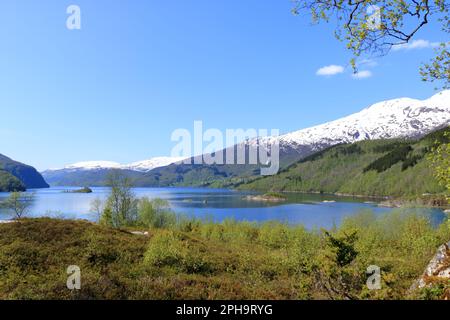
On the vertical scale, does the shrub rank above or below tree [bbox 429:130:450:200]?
below

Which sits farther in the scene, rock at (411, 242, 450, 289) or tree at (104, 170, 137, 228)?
tree at (104, 170, 137, 228)

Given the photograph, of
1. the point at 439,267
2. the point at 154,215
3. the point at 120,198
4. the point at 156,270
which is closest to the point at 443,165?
the point at 439,267

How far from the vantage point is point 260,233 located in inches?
2591

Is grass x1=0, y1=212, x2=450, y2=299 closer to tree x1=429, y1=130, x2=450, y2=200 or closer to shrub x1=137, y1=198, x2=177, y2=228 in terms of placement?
tree x1=429, y1=130, x2=450, y2=200

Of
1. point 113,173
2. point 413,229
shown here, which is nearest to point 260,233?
point 413,229

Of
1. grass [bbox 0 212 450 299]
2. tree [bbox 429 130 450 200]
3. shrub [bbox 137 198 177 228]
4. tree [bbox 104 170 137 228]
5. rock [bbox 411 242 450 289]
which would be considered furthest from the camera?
shrub [bbox 137 198 177 228]

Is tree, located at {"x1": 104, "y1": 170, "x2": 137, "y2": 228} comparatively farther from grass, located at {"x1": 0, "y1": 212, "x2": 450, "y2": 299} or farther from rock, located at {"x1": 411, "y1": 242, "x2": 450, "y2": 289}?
rock, located at {"x1": 411, "y1": 242, "x2": 450, "y2": 289}

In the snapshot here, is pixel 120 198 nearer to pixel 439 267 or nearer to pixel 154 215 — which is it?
pixel 154 215

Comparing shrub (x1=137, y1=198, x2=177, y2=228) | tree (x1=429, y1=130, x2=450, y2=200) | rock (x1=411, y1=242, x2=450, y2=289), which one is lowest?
shrub (x1=137, y1=198, x2=177, y2=228)

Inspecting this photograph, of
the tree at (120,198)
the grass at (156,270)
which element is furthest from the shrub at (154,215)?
the grass at (156,270)

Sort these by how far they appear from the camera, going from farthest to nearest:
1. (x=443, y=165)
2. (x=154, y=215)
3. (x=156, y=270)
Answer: (x=154, y=215)
(x=156, y=270)
(x=443, y=165)

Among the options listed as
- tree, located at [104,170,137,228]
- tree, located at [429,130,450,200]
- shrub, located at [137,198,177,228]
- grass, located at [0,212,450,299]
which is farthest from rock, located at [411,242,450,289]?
tree, located at [104,170,137,228]

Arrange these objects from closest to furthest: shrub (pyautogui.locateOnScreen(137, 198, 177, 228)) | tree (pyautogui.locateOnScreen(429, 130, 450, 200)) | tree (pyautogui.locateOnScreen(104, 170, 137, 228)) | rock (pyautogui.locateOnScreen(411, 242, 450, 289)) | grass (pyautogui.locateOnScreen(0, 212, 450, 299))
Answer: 1. tree (pyautogui.locateOnScreen(429, 130, 450, 200))
2. grass (pyautogui.locateOnScreen(0, 212, 450, 299))
3. rock (pyautogui.locateOnScreen(411, 242, 450, 289))
4. tree (pyautogui.locateOnScreen(104, 170, 137, 228))
5. shrub (pyautogui.locateOnScreen(137, 198, 177, 228))
